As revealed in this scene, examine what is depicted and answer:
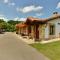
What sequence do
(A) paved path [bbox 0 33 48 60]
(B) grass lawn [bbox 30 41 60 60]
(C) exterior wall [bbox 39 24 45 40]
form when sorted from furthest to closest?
1. (C) exterior wall [bbox 39 24 45 40]
2. (B) grass lawn [bbox 30 41 60 60]
3. (A) paved path [bbox 0 33 48 60]

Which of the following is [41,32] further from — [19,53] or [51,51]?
[19,53]

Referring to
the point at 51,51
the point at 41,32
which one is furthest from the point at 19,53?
the point at 41,32

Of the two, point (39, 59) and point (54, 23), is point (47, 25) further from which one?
point (39, 59)

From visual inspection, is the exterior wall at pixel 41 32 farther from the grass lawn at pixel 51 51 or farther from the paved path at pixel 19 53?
the grass lawn at pixel 51 51

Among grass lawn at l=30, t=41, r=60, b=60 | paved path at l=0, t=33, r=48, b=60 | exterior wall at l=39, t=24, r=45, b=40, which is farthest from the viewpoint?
exterior wall at l=39, t=24, r=45, b=40

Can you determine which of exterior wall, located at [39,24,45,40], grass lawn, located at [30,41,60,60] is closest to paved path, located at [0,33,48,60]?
grass lawn, located at [30,41,60,60]

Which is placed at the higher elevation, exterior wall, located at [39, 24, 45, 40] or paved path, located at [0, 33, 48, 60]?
exterior wall, located at [39, 24, 45, 40]

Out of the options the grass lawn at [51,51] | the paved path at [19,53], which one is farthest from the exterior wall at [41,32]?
the grass lawn at [51,51]

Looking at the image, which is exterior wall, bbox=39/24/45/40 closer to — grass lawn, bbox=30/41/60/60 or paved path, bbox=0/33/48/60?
paved path, bbox=0/33/48/60

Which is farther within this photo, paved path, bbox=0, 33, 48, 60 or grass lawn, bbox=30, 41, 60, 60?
grass lawn, bbox=30, 41, 60, 60

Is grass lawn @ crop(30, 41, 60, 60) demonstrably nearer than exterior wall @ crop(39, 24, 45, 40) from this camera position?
Yes

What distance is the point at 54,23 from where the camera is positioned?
101 ft

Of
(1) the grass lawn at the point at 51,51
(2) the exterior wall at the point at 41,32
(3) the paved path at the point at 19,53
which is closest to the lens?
(3) the paved path at the point at 19,53

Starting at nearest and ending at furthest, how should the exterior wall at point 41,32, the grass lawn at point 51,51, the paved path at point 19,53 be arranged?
→ the paved path at point 19,53 < the grass lawn at point 51,51 < the exterior wall at point 41,32
